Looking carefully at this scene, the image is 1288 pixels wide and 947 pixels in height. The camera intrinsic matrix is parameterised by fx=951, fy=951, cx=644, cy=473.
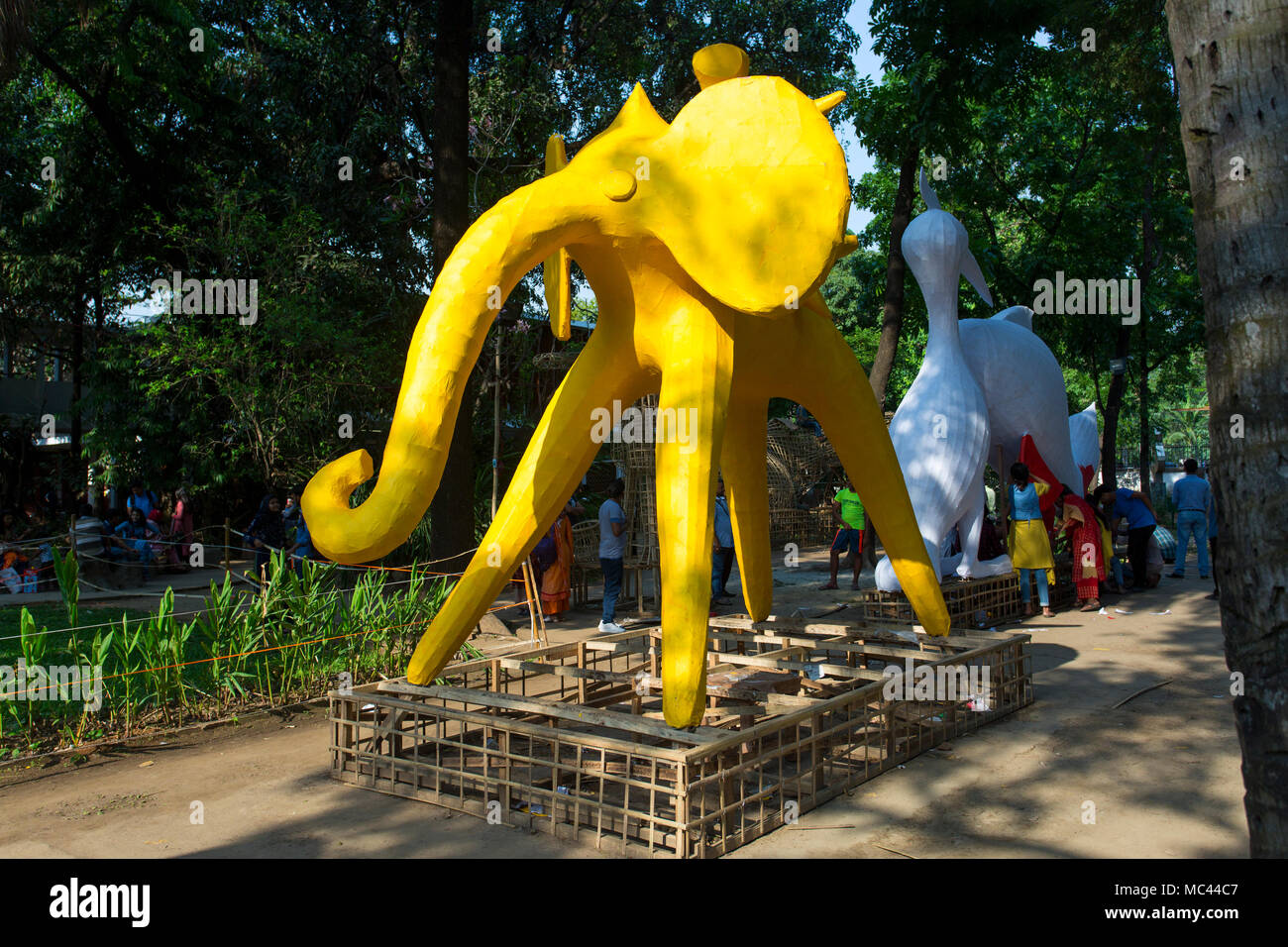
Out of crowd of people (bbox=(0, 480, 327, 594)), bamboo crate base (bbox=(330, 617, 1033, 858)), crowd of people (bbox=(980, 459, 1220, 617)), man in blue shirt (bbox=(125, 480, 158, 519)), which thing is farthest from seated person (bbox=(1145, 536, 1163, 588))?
man in blue shirt (bbox=(125, 480, 158, 519))

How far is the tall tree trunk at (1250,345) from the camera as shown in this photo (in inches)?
93.8

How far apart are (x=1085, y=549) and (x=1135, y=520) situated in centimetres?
159

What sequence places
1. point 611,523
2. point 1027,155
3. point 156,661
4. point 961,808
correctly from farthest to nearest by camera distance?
point 1027,155, point 611,523, point 156,661, point 961,808

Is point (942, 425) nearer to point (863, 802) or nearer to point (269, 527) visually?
point (863, 802)

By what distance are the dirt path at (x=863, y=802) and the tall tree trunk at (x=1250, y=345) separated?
199cm

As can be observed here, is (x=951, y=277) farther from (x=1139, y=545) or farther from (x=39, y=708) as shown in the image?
(x=39, y=708)

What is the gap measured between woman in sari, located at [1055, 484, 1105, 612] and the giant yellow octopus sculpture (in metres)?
6.15

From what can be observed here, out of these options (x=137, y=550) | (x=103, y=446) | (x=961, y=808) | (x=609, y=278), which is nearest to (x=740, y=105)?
(x=609, y=278)

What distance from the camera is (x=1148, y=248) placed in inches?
625

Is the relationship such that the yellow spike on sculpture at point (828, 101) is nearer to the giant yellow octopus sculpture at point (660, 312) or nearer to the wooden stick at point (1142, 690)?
the giant yellow octopus sculpture at point (660, 312)

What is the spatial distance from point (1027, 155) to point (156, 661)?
57.1ft

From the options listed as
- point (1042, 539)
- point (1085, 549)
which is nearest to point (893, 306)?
point (1042, 539)

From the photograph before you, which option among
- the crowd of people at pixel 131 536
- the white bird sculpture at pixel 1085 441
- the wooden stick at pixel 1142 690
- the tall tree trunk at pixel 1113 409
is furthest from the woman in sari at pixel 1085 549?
the crowd of people at pixel 131 536

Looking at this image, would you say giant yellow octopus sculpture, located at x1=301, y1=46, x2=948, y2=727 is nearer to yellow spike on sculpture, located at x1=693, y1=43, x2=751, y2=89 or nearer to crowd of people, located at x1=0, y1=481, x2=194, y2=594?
yellow spike on sculpture, located at x1=693, y1=43, x2=751, y2=89
